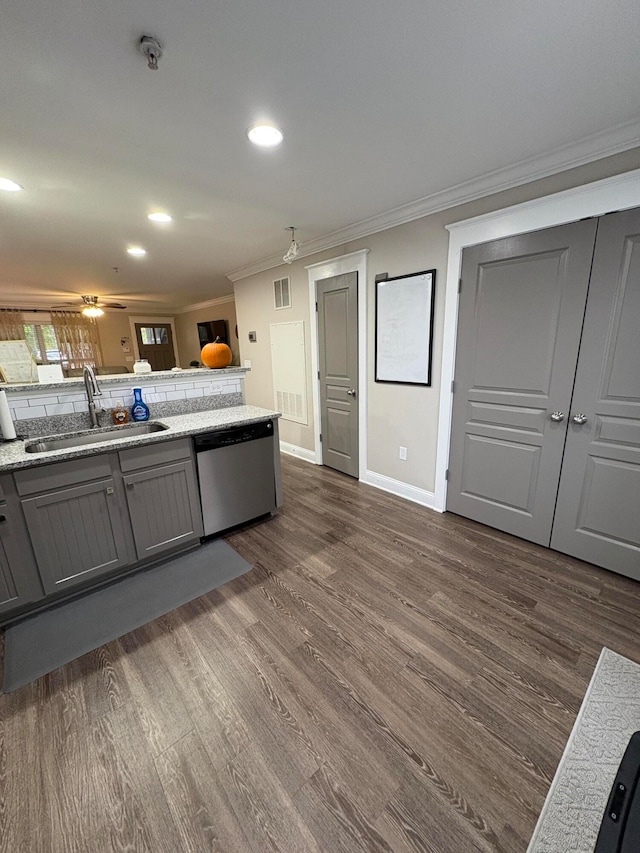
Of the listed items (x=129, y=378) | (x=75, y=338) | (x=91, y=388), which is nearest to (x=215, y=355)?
(x=129, y=378)

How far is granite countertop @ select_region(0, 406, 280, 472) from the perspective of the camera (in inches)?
69.6

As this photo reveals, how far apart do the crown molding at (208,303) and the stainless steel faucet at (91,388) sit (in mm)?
4737

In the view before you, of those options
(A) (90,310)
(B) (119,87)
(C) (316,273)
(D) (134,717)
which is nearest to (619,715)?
(D) (134,717)

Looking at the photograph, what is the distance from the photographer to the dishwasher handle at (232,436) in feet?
7.79

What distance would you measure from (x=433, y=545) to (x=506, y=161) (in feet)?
8.19

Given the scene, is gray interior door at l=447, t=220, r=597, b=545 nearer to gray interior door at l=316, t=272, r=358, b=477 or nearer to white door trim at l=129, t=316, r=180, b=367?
gray interior door at l=316, t=272, r=358, b=477

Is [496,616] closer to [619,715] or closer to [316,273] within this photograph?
[619,715]

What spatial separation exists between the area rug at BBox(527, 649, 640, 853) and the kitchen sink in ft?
8.47

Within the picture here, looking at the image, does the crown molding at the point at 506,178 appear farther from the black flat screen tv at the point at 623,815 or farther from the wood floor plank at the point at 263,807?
the wood floor plank at the point at 263,807

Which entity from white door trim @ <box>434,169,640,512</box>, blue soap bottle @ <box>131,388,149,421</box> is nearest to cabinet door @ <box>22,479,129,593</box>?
blue soap bottle @ <box>131,388,149,421</box>

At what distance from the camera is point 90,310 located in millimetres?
6090

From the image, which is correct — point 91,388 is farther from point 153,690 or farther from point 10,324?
point 10,324

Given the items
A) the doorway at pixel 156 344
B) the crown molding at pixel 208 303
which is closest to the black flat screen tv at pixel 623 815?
the crown molding at pixel 208 303

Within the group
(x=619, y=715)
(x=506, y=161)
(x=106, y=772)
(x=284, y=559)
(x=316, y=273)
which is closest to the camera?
(x=106, y=772)
